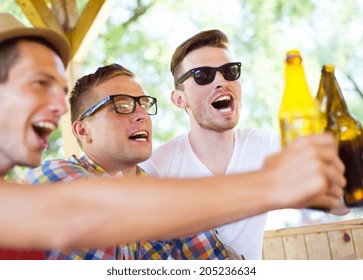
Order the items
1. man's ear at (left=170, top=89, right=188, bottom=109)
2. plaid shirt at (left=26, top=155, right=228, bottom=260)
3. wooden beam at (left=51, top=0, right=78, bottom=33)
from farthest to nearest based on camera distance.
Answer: wooden beam at (left=51, top=0, right=78, bottom=33), man's ear at (left=170, top=89, right=188, bottom=109), plaid shirt at (left=26, top=155, right=228, bottom=260)

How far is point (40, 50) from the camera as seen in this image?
2.99 feet

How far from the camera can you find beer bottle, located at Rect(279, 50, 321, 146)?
799 millimetres

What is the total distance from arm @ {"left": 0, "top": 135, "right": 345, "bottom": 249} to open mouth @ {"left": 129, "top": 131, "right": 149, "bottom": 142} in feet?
3.09

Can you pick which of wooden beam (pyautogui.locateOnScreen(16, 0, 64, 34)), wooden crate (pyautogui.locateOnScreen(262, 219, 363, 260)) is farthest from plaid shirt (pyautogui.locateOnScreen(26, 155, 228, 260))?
wooden beam (pyautogui.locateOnScreen(16, 0, 64, 34))

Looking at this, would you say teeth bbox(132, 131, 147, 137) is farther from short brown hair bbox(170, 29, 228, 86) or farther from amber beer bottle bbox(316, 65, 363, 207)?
amber beer bottle bbox(316, 65, 363, 207)

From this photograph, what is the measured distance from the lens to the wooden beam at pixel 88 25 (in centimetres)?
290

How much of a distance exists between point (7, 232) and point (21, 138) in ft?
0.76

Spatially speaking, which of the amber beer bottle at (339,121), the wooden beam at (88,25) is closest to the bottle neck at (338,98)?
the amber beer bottle at (339,121)

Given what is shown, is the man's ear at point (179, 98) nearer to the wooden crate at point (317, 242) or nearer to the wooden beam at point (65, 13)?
the wooden crate at point (317, 242)

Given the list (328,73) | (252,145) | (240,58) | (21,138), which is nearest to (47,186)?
(21,138)

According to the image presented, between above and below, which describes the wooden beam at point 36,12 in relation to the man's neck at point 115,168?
above

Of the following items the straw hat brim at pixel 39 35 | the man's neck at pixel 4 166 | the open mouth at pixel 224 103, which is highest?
the open mouth at pixel 224 103

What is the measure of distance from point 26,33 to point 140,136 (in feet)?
2.51

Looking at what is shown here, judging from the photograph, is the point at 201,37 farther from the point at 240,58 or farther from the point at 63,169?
the point at 240,58
